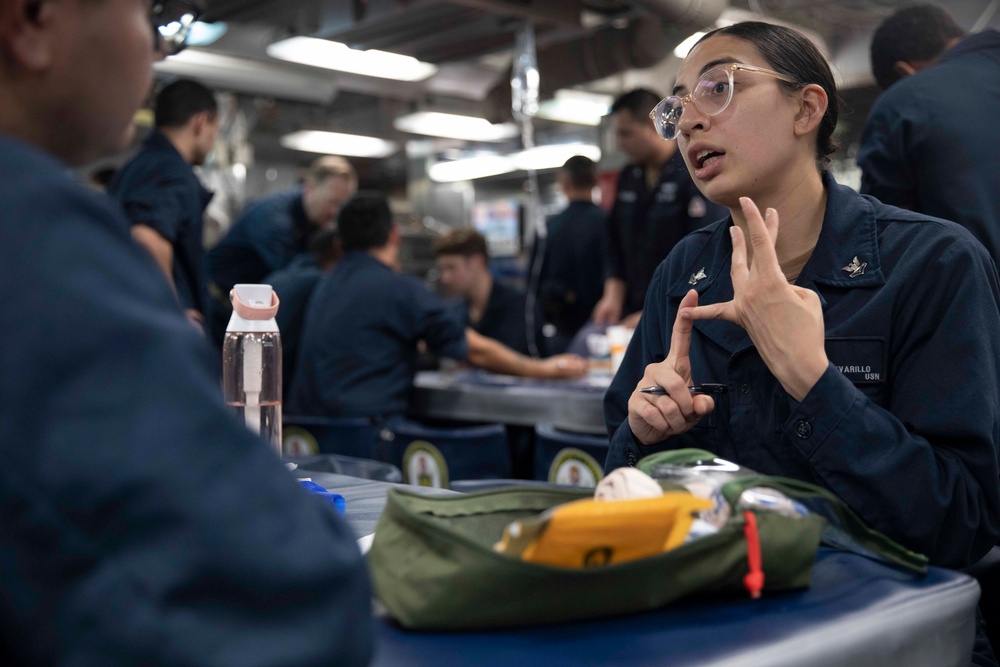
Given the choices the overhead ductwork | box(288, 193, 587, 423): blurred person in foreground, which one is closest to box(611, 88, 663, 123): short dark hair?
the overhead ductwork

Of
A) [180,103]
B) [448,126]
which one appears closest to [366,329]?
[180,103]

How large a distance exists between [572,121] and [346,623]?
8.67 metres

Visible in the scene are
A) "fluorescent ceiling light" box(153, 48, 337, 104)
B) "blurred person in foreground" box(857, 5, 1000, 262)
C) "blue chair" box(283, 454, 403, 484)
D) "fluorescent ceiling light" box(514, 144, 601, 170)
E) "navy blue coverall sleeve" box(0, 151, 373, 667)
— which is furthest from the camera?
"fluorescent ceiling light" box(514, 144, 601, 170)

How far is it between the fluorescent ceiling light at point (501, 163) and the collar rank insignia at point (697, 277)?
10.1 meters

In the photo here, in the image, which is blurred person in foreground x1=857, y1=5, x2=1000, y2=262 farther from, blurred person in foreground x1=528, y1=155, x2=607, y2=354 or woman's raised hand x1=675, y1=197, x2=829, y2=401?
blurred person in foreground x1=528, y1=155, x2=607, y2=354

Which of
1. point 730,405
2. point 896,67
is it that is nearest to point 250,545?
point 730,405

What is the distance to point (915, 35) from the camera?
2533 millimetres

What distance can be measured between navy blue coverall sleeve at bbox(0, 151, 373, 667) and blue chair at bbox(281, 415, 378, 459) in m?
2.61

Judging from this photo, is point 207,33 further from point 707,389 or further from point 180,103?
point 707,389

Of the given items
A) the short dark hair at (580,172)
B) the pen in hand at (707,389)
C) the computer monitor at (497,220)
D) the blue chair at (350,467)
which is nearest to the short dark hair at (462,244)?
the short dark hair at (580,172)

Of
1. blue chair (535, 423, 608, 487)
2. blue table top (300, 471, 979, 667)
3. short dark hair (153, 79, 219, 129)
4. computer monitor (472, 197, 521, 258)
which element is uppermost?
short dark hair (153, 79, 219, 129)

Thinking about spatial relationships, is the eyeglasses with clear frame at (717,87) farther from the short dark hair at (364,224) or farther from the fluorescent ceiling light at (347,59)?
the fluorescent ceiling light at (347,59)

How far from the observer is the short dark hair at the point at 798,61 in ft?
4.81

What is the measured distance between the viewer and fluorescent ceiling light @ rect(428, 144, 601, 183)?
1188cm
